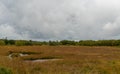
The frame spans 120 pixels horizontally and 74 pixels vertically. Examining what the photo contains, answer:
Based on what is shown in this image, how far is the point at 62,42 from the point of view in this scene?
146 m

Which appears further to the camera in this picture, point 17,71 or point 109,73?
point 109,73

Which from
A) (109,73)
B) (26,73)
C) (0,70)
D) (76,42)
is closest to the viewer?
(0,70)

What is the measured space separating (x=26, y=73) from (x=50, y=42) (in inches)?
4858

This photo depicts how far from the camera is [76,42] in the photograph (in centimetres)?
15075

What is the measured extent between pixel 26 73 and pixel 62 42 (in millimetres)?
130526

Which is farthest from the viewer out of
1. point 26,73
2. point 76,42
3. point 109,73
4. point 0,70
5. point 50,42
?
point 76,42

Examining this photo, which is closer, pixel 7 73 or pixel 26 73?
pixel 7 73

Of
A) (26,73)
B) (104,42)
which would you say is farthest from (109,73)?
(104,42)

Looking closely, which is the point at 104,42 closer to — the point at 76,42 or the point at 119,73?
the point at 76,42

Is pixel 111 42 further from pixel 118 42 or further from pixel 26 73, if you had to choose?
pixel 26 73

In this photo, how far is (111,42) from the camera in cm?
14538

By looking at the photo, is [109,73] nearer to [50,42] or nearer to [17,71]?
[17,71]

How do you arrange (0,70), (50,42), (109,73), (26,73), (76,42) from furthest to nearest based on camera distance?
1. (76,42)
2. (50,42)
3. (109,73)
4. (26,73)
5. (0,70)

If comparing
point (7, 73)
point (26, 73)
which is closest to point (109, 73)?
point (26, 73)
